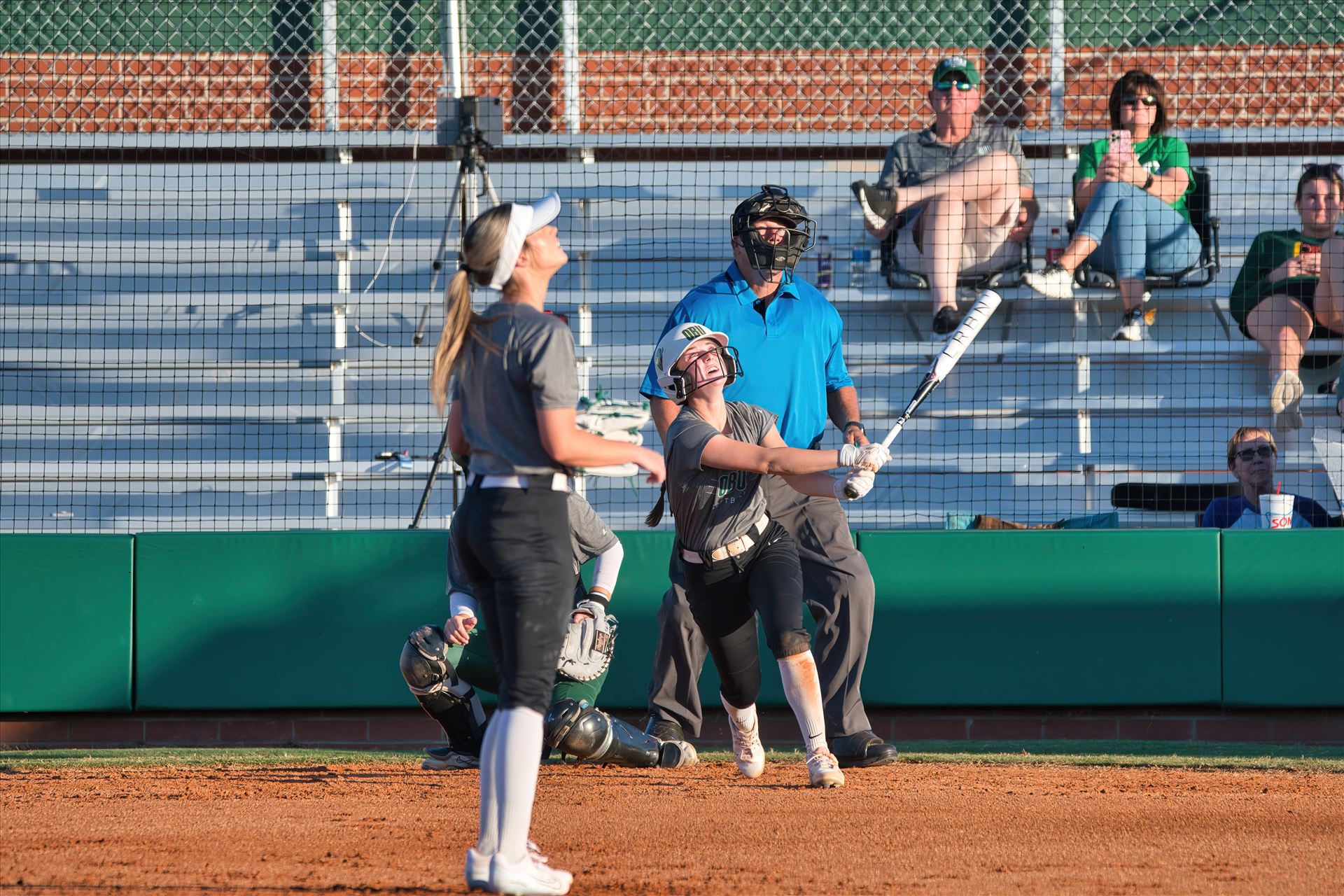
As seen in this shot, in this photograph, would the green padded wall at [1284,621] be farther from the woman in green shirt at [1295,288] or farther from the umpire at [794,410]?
the umpire at [794,410]

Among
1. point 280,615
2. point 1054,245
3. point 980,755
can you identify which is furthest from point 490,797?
point 1054,245

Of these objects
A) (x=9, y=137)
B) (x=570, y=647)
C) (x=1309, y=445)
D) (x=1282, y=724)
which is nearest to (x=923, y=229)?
(x=1309, y=445)

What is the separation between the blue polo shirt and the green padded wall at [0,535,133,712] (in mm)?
3265

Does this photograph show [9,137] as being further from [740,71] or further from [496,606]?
[496,606]

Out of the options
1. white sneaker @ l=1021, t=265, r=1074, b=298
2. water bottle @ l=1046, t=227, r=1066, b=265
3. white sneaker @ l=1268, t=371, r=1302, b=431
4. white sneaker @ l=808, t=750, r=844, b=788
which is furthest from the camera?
water bottle @ l=1046, t=227, r=1066, b=265

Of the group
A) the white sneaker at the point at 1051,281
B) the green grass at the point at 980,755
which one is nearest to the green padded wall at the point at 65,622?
the green grass at the point at 980,755

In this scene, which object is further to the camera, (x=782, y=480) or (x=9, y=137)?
(x=9, y=137)

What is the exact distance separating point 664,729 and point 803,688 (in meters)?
1.18

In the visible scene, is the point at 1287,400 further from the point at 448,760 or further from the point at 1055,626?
the point at 448,760

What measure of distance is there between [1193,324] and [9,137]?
365 inches

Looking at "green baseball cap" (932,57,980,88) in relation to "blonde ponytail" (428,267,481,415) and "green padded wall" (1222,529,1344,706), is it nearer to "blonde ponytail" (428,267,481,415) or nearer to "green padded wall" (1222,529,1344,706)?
"green padded wall" (1222,529,1344,706)

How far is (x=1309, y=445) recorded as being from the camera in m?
9.22

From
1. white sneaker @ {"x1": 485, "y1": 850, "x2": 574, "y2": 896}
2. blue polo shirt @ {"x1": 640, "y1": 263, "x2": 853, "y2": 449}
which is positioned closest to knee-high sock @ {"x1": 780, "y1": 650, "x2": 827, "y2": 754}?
blue polo shirt @ {"x1": 640, "y1": 263, "x2": 853, "y2": 449}

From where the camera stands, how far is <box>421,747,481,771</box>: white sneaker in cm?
565
